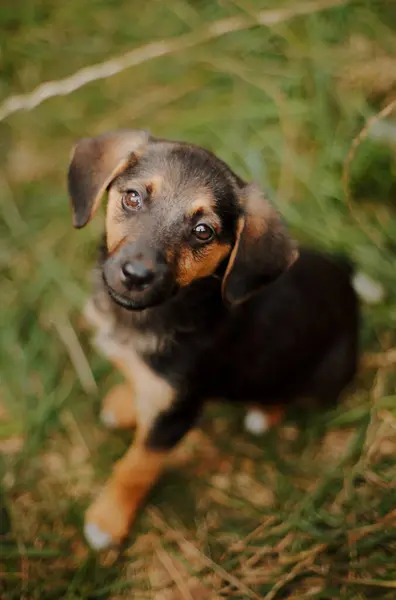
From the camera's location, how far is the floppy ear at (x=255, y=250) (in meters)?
2.50

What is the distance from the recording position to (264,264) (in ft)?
8.29

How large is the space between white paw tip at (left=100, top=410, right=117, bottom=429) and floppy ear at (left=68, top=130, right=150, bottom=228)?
55.6 inches

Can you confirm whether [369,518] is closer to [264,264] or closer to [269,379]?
[269,379]

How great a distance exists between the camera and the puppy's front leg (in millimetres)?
2771

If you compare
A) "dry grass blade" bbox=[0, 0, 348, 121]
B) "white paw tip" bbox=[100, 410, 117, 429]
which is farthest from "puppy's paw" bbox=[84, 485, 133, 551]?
"dry grass blade" bbox=[0, 0, 348, 121]

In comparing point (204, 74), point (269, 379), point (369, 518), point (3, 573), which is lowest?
point (369, 518)

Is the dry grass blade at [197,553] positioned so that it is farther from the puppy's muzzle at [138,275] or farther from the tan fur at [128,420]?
the puppy's muzzle at [138,275]

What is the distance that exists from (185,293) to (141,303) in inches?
12.5

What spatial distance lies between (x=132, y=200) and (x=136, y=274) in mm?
389

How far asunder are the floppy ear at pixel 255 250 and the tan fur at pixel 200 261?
58 mm

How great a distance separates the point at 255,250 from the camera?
2520 mm

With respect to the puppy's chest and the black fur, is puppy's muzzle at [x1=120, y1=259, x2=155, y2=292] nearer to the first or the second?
the black fur

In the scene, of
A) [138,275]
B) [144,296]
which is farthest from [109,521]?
[138,275]

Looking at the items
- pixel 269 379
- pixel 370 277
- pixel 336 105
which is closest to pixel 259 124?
pixel 336 105
